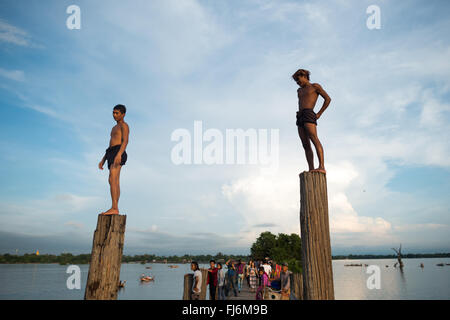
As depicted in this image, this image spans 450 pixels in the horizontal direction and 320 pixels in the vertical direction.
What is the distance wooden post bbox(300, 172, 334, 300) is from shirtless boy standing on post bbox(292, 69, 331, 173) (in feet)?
1.96

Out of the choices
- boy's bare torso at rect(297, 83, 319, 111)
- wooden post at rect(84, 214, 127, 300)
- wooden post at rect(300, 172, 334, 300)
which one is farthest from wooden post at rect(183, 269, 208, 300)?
boy's bare torso at rect(297, 83, 319, 111)

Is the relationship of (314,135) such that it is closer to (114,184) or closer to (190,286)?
(114,184)

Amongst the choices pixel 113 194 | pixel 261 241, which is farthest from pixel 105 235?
pixel 261 241

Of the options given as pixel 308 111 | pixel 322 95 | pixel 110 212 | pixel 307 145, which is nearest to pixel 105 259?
pixel 110 212

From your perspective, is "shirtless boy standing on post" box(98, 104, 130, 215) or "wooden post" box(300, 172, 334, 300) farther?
"shirtless boy standing on post" box(98, 104, 130, 215)

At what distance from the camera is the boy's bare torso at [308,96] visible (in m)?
4.23

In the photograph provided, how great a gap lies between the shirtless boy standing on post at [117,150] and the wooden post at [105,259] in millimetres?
593

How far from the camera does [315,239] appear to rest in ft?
11.0

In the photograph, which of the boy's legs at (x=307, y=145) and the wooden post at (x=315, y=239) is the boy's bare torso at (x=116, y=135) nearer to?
the boy's legs at (x=307, y=145)

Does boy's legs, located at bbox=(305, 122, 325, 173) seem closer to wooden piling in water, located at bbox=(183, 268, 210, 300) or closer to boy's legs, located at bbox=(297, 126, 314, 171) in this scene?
boy's legs, located at bbox=(297, 126, 314, 171)

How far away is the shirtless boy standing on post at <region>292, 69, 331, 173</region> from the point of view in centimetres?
412

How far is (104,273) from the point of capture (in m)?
3.93
